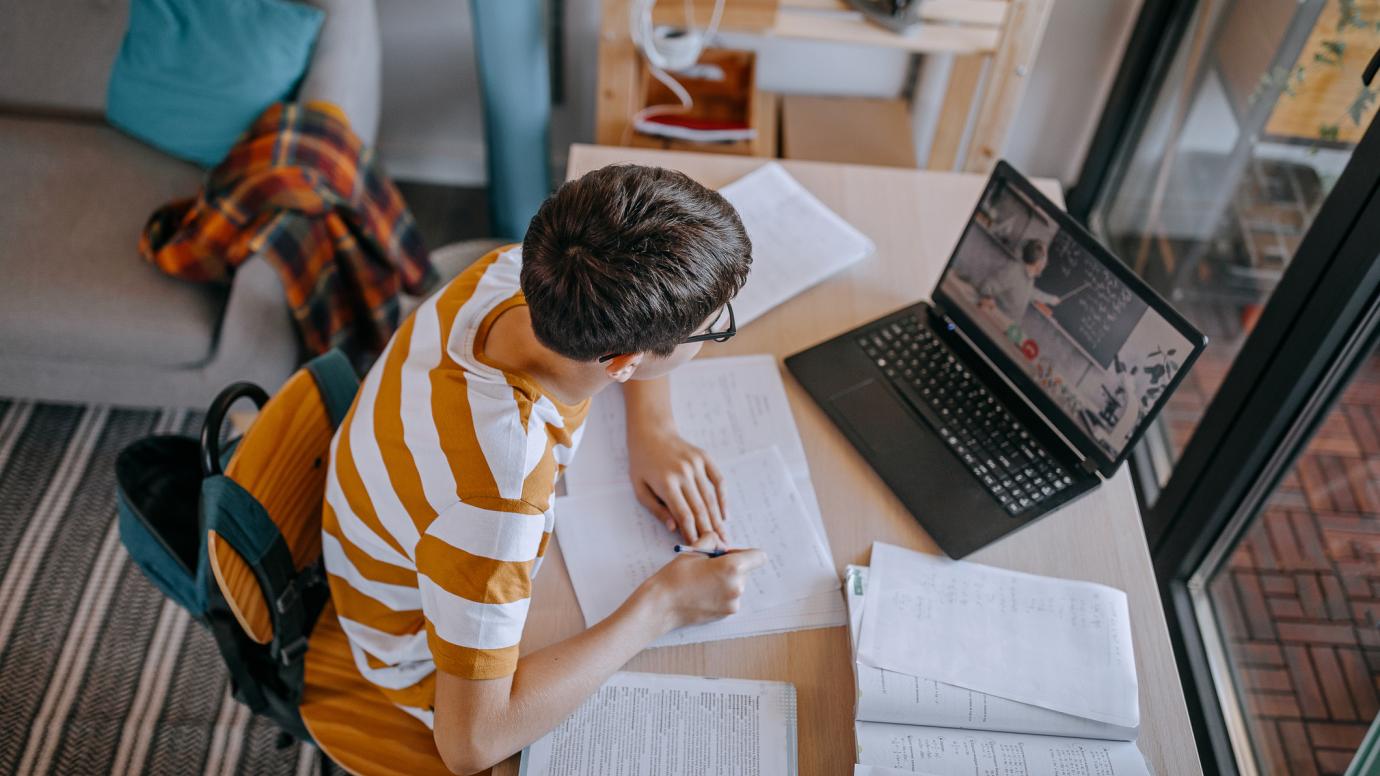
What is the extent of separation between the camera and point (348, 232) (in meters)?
1.89

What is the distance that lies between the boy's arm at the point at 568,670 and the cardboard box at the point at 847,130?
137cm

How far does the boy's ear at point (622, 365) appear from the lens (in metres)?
0.95

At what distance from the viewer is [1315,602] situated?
63.2 inches

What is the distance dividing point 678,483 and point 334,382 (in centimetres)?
44

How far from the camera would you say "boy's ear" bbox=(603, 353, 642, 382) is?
95 cm

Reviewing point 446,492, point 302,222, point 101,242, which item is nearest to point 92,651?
point 101,242

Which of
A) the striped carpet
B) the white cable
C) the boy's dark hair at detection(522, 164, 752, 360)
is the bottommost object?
the striped carpet

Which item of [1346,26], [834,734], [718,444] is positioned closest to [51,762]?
[718,444]

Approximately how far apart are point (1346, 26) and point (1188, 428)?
0.78 meters

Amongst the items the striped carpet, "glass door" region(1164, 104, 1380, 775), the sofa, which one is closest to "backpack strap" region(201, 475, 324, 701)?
the striped carpet

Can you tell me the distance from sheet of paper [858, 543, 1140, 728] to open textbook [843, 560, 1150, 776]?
0.01 metres

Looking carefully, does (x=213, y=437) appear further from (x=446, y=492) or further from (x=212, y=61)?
(x=212, y=61)

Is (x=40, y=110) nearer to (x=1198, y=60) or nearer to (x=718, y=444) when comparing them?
(x=718, y=444)

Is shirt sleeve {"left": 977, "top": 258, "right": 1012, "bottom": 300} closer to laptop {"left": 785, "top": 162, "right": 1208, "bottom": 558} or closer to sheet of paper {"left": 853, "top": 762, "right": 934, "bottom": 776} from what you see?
laptop {"left": 785, "top": 162, "right": 1208, "bottom": 558}
